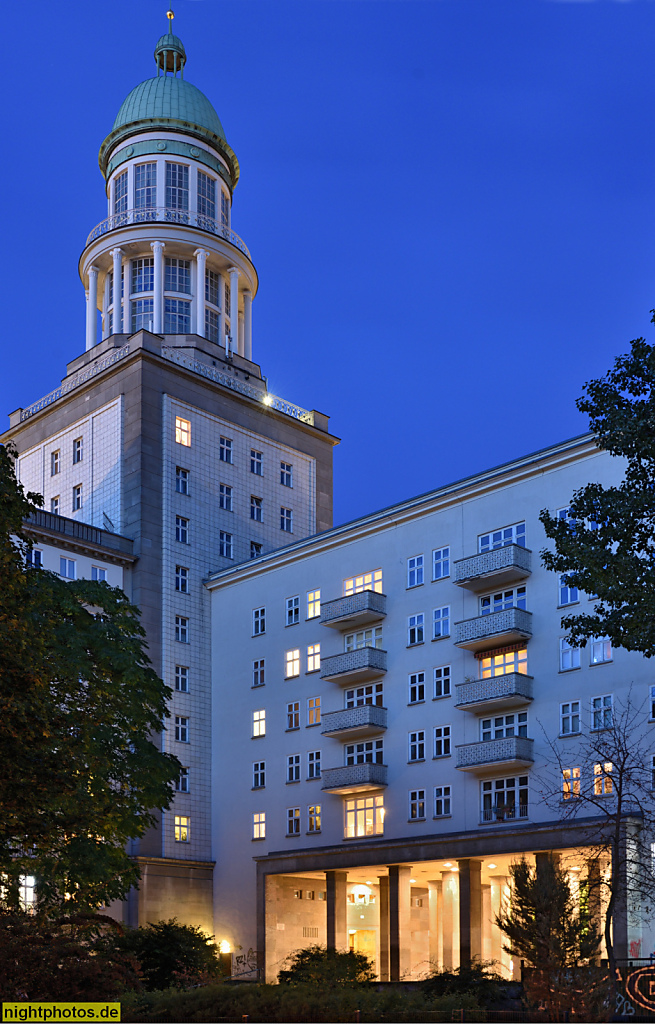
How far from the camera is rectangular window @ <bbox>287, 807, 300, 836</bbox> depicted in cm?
6112

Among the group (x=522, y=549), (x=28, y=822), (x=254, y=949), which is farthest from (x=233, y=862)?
(x=28, y=822)

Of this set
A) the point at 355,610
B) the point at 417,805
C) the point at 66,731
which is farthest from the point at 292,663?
the point at 66,731

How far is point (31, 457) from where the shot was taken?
78.8 m

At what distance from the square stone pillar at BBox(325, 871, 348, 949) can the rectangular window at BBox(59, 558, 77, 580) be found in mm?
19788

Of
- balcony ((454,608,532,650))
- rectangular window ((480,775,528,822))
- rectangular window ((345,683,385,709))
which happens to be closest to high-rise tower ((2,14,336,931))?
rectangular window ((345,683,385,709))

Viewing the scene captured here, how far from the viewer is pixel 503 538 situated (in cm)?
5472

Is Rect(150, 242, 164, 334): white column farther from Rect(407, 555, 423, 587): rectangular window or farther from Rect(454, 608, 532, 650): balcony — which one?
Rect(454, 608, 532, 650): balcony

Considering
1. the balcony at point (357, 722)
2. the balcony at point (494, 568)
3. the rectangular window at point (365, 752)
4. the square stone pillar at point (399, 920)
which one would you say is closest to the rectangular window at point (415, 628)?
the balcony at point (494, 568)

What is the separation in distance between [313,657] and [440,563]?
9537 mm

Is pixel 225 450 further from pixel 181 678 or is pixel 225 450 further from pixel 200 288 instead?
pixel 181 678

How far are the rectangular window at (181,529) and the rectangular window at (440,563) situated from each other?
17.8 meters

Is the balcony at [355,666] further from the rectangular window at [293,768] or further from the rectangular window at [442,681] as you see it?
the rectangular window at [293,768]

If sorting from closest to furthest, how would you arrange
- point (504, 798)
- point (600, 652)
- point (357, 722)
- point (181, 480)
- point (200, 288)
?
point (600, 652) → point (504, 798) → point (357, 722) → point (181, 480) → point (200, 288)

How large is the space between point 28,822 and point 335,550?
41.7 m
